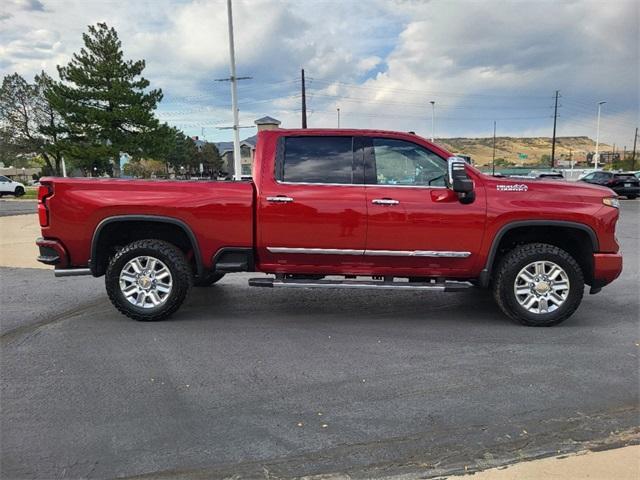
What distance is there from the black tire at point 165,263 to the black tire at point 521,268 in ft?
10.8

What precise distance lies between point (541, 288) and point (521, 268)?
0.99 feet

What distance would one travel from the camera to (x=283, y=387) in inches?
152

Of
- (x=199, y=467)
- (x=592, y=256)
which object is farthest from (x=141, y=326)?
(x=592, y=256)

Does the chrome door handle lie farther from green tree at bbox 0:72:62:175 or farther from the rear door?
green tree at bbox 0:72:62:175

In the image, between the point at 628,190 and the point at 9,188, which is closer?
the point at 628,190

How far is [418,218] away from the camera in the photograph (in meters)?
5.16

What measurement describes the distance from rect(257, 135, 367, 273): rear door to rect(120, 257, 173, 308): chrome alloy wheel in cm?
105

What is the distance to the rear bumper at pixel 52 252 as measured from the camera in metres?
5.43

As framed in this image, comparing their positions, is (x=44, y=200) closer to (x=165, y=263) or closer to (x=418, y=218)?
(x=165, y=263)

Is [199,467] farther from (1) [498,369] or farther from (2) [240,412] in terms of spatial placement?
(1) [498,369]

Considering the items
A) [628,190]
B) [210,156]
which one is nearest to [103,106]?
[628,190]

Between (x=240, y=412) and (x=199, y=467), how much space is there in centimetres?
64

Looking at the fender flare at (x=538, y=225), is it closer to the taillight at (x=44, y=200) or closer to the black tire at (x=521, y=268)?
the black tire at (x=521, y=268)

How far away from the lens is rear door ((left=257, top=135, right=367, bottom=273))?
5.21 m
